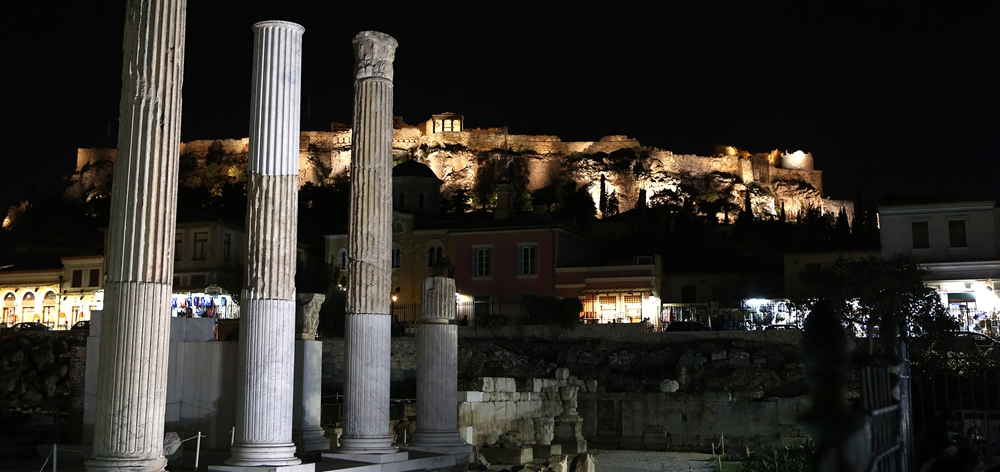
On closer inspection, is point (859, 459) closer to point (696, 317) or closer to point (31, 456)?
point (31, 456)

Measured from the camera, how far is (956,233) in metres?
38.2

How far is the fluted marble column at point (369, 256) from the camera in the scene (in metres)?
14.9

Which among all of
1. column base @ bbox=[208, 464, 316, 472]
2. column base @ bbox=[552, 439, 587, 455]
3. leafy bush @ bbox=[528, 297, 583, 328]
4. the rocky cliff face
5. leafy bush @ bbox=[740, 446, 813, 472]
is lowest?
column base @ bbox=[552, 439, 587, 455]

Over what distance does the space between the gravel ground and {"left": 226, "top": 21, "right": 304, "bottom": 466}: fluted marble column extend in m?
14.5

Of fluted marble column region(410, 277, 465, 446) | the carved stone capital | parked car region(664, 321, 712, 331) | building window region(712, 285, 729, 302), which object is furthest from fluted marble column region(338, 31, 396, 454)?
building window region(712, 285, 729, 302)

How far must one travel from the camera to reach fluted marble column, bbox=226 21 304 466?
1198cm

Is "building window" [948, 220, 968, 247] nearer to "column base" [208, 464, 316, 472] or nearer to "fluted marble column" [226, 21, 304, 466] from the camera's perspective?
"fluted marble column" [226, 21, 304, 466]

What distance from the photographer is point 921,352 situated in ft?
88.6

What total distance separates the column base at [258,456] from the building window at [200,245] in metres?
39.0

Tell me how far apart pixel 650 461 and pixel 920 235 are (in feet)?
62.0

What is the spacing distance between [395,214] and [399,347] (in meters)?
13.7

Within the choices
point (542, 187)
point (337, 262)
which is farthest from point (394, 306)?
point (542, 187)

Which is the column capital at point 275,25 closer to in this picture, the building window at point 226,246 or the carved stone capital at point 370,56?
the carved stone capital at point 370,56

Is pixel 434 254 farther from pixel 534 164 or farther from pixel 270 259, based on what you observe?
pixel 534 164
